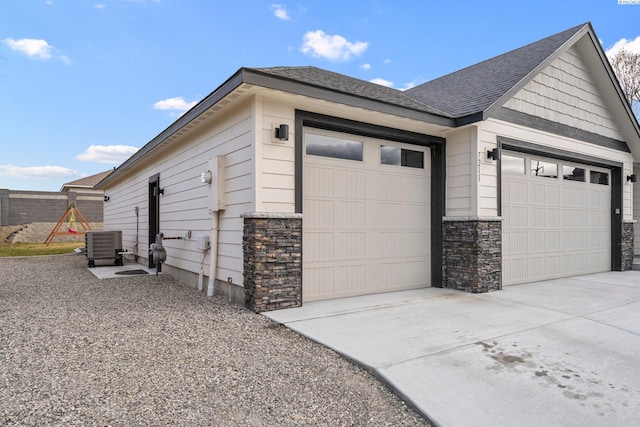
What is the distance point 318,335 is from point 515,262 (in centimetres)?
480

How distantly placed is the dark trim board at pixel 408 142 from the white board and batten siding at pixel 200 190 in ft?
2.13

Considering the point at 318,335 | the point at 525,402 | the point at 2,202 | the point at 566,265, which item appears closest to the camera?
the point at 525,402

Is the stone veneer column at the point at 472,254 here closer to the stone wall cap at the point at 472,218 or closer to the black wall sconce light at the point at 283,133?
the stone wall cap at the point at 472,218

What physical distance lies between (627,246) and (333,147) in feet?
26.9

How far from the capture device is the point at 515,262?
269 inches

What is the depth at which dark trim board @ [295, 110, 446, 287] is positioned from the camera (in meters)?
4.95

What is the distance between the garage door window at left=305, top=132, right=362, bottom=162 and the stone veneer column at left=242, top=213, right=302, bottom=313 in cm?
108

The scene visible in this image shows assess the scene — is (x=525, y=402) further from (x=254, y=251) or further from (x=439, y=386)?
(x=254, y=251)

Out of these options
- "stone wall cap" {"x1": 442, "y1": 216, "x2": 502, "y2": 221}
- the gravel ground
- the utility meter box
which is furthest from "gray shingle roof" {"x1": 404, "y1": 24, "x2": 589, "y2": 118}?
the gravel ground

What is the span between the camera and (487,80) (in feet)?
23.6

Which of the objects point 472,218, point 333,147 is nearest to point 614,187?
point 472,218

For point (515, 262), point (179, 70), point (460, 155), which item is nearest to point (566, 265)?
point (515, 262)

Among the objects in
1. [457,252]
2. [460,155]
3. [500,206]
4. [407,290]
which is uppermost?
[460,155]

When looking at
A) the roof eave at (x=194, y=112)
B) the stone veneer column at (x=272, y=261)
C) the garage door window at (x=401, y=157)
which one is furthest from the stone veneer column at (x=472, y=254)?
the roof eave at (x=194, y=112)
